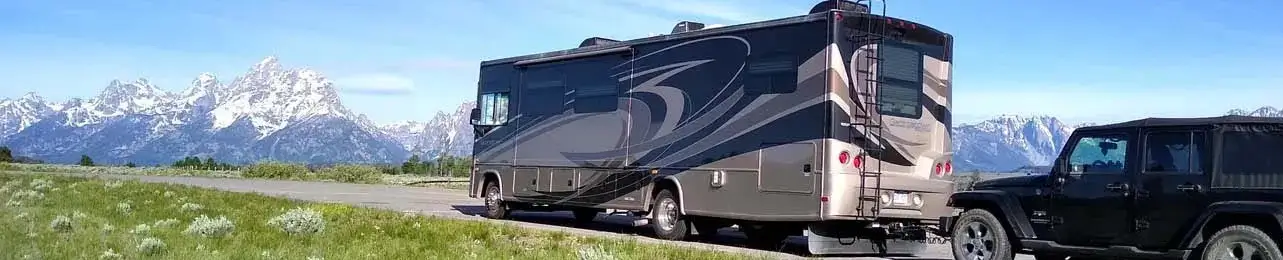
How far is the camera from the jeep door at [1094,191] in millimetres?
10727

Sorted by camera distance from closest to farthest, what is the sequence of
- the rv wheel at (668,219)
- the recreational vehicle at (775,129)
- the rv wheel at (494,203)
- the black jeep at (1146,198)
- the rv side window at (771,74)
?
the black jeep at (1146,198)
the recreational vehicle at (775,129)
the rv side window at (771,74)
the rv wheel at (668,219)
the rv wheel at (494,203)

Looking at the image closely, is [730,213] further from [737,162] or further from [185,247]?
[185,247]

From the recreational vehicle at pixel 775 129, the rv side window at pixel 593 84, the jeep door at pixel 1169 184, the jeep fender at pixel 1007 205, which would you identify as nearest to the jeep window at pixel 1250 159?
the jeep door at pixel 1169 184

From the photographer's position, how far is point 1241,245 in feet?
31.8

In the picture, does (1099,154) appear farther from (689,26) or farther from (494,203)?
(494,203)

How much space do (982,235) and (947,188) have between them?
2.71m

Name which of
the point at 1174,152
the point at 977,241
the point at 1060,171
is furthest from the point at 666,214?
the point at 1174,152

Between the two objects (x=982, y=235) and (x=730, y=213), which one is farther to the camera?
(x=730, y=213)

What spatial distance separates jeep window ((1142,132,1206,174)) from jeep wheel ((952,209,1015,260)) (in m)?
1.64

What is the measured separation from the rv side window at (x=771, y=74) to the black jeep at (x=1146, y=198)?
9.46ft

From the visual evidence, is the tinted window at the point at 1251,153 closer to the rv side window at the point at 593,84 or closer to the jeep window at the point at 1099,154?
the jeep window at the point at 1099,154

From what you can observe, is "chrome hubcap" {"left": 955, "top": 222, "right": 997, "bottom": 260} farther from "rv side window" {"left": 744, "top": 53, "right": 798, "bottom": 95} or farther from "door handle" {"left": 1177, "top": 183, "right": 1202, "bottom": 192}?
"rv side window" {"left": 744, "top": 53, "right": 798, "bottom": 95}

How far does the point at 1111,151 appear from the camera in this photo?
10969 millimetres

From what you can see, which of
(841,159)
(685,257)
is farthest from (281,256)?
(841,159)
